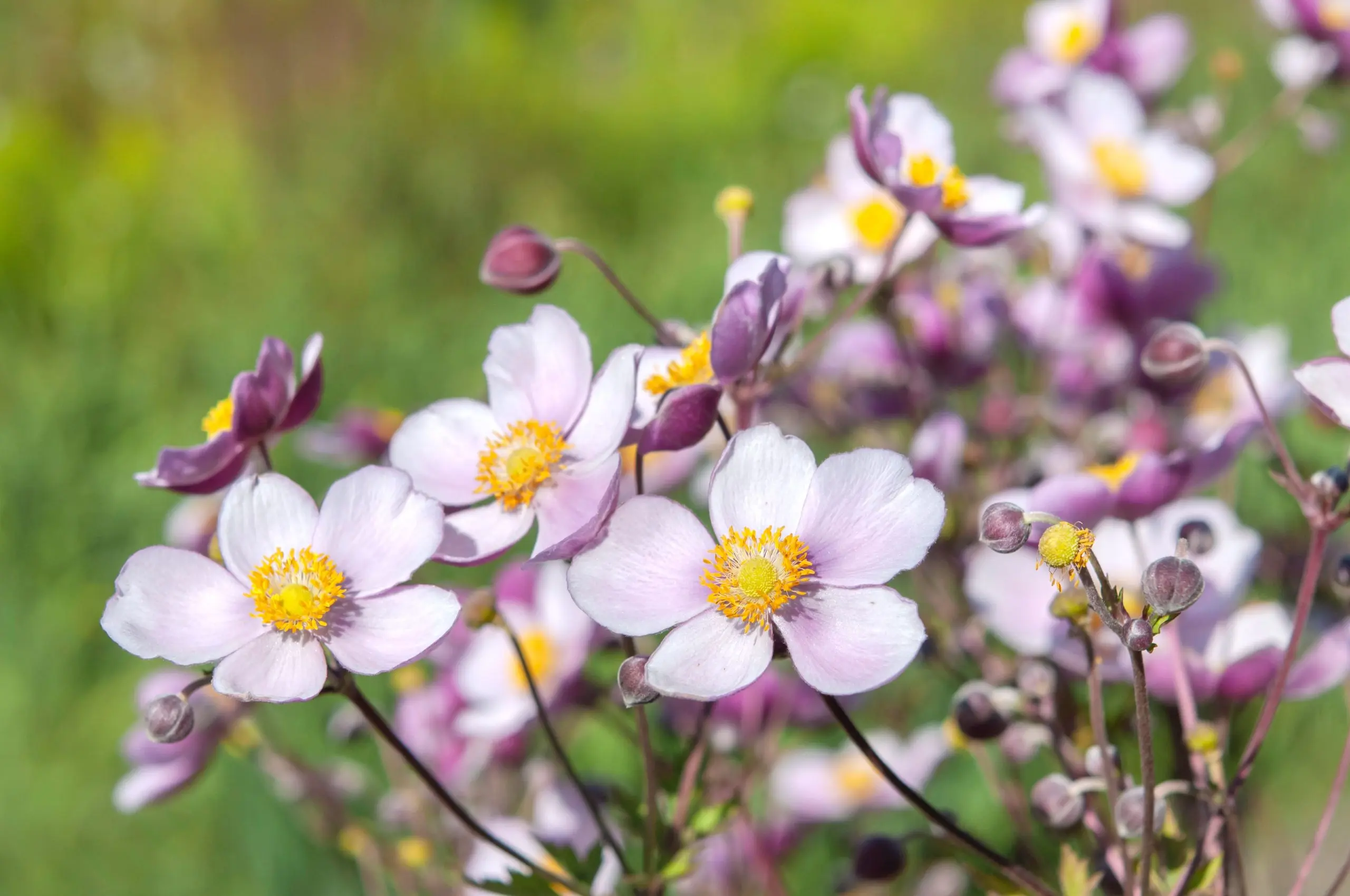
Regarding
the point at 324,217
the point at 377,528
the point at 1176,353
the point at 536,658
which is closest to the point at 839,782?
the point at 536,658

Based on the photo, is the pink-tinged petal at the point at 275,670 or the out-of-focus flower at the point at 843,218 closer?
the pink-tinged petal at the point at 275,670

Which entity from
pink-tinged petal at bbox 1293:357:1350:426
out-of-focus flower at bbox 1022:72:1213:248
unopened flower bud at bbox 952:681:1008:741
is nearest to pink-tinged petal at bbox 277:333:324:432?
unopened flower bud at bbox 952:681:1008:741

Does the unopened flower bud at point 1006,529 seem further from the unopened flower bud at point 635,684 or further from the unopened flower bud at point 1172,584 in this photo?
the unopened flower bud at point 635,684

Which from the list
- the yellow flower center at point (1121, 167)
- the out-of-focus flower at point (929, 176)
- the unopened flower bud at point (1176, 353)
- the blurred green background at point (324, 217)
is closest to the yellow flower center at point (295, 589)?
the out-of-focus flower at point (929, 176)

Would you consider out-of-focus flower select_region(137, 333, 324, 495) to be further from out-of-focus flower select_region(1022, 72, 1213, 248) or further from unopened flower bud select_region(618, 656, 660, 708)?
out-of-focus flower select_region(1022, 72, 1213, 248)

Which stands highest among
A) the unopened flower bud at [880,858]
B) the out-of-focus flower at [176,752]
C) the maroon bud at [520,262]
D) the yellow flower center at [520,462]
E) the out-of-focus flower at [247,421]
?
the maroon bud at [520,262]

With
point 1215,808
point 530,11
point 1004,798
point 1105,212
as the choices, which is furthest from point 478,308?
point 530,11

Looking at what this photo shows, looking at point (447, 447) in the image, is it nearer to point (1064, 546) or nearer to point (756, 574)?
point (756, 574)

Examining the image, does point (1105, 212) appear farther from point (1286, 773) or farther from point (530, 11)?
point (530, 11)

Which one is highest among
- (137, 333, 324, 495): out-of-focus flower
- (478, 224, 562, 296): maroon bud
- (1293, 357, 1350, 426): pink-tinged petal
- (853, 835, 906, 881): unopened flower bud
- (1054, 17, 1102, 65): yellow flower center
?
(478, 224, 562, 296): maroon bud
